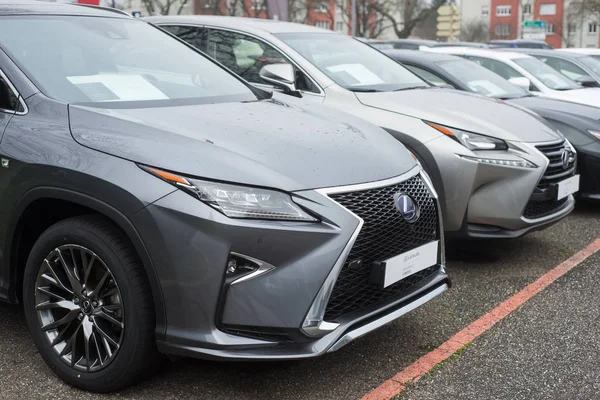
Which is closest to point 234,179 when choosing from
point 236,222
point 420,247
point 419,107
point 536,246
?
A: point 236,222

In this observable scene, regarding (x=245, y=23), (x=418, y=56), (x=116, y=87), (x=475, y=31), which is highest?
(x=245, y=23)

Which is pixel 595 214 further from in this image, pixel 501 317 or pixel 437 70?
pixel 501 317

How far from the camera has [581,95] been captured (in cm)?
883

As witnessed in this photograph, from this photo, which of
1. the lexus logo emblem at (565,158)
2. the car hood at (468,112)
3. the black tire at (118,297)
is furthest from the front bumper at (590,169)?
the black tire at (118,297)

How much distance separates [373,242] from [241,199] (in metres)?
0.59

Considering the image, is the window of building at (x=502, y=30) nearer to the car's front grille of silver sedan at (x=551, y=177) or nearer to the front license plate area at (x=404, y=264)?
the car's front grille of silver sedan at (x=551, y=177)

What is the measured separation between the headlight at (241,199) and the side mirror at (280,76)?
2.41 meters

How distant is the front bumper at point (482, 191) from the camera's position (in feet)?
16.1

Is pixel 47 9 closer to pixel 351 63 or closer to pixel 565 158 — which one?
pixel 351 63

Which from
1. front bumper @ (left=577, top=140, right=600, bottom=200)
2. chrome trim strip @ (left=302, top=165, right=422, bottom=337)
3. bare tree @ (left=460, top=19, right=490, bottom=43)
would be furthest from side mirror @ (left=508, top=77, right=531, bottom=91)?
bare tree @ (left=460, top=19, right=490, bottom=43)

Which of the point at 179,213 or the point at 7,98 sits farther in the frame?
the point at 7,98

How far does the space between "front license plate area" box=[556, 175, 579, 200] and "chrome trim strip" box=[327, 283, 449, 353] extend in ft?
6.46

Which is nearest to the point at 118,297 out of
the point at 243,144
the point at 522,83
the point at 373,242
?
the point at 243,144

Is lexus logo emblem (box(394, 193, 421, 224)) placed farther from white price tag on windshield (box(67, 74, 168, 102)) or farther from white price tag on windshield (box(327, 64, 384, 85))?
white price tag on windshield (box(327, 64, 384, 85))
